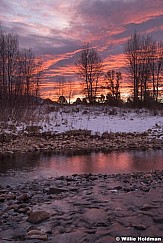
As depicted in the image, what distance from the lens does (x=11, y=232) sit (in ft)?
15.8

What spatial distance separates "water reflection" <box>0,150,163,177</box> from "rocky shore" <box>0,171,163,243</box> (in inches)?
68.4

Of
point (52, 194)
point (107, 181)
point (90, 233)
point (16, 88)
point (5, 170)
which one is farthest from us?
point (16, 88)

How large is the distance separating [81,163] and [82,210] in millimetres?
5919

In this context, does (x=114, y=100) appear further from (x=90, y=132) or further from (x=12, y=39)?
(x=90, y=132)

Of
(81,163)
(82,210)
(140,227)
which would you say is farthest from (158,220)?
(81,163)

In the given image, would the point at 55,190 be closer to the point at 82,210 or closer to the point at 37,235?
the point at 82,210

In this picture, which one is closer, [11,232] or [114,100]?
[11,232]

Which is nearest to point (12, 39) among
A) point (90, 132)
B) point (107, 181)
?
point (90, 132)

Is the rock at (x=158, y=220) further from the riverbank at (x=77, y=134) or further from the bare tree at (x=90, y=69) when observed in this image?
the bare tree at (x=90, y=69)

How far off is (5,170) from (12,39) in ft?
74.6

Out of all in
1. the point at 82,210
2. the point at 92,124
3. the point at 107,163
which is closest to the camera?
the point at 82,210

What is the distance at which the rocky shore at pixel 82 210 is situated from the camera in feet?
15.4

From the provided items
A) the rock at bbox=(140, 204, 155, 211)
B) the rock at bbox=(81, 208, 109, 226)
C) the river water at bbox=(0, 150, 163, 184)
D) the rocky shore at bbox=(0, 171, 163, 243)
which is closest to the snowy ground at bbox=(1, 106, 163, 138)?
the river water at bbox=(0, 150, 163, 184)

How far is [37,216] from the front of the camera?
17.6 ft
